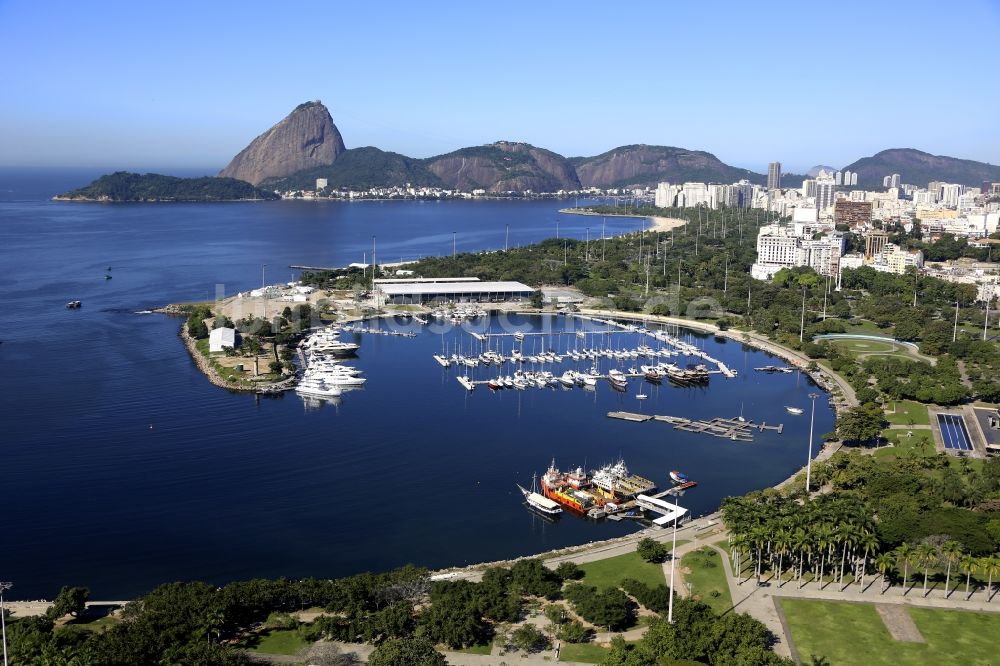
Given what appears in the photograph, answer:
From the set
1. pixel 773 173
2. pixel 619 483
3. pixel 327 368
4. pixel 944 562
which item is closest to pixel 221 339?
pixel 327 368

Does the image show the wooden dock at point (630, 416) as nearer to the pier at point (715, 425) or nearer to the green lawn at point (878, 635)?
the pier at point (715, 425)

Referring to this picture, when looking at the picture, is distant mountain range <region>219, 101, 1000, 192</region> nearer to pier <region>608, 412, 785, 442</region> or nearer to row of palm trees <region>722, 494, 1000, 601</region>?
pier <region>608, 412, 785, 442</region>

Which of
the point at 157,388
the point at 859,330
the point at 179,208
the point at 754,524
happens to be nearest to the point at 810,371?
the point at 859,330

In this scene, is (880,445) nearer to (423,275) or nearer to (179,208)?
(423,275)

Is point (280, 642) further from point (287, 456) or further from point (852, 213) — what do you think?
point (852, 213)

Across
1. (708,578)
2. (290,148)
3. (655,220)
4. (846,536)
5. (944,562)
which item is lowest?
(708,578)

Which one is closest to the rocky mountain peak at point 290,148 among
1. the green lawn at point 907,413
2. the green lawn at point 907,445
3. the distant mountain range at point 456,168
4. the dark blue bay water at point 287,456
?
the distant mountain range at point 456,168

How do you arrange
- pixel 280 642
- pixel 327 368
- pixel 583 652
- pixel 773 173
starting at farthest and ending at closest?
pixel 773 173
pixel 327 368
pixel 280 642
pixel 583 652
